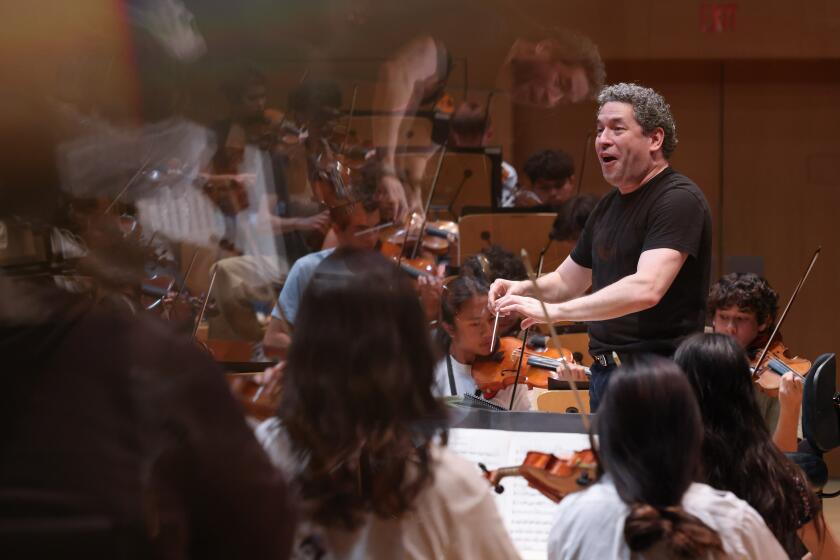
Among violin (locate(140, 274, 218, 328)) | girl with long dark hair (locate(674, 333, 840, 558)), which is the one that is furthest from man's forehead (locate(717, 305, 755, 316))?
violin (locate(140, 274, 218, 328))

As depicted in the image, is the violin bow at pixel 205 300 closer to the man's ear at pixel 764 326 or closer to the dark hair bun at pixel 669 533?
the dark hair bun at pixel 669 533

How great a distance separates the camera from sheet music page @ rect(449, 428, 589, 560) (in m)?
1.25

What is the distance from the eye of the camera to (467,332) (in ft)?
8.07

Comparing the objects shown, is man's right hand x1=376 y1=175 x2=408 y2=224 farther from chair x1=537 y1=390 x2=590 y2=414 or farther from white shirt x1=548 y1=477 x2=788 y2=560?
white shirt x1=548 y1=477 x2=788 y2=560

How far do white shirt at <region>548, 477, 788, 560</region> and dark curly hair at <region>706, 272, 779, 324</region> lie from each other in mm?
1411

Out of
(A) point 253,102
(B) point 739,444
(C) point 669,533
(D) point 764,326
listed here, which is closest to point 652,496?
(C) point 669,533

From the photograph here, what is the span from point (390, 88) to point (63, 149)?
3.21 metres

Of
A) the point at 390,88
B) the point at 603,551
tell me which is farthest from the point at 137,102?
the point at 603,551

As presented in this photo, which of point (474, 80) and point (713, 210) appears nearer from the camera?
point (474, 80)

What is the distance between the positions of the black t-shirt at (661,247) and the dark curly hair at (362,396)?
3.19 feet

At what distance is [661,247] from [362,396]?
100cm

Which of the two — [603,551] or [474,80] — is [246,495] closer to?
[603,551]

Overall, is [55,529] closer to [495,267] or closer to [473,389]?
[473,389]

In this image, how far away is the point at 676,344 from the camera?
1887mm
